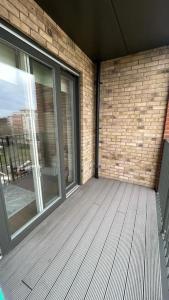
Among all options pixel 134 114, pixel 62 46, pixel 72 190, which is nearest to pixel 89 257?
pixel 72 190

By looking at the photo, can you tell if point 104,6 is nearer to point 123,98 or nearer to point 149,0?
point 149,0

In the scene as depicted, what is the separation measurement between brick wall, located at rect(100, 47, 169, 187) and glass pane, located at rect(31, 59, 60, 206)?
136 cm

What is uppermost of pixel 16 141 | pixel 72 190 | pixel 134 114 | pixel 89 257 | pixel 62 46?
pixel 62 46

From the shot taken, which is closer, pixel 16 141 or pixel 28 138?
pixel 16 141

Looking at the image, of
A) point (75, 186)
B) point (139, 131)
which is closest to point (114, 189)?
point (75, 186)

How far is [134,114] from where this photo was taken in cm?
271

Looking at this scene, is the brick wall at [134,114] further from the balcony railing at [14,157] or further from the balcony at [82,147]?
the balcony railing at [14,157]

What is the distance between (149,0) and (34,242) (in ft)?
9.43

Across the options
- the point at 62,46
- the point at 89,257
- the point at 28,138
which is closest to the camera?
the point at 89,257

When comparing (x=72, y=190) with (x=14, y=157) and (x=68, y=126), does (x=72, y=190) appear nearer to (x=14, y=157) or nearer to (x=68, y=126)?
(x=68, y=126)

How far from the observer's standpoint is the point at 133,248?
5.11 feet

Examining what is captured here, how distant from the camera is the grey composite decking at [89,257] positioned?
1.17 m

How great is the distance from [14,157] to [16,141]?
0.19m

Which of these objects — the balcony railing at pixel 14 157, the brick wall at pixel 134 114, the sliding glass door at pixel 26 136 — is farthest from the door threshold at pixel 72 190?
the balcony railing at pixel 14 157
